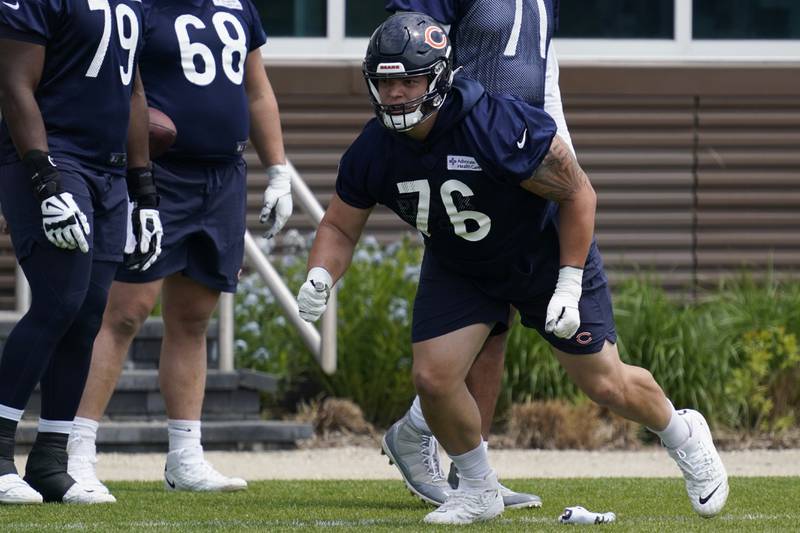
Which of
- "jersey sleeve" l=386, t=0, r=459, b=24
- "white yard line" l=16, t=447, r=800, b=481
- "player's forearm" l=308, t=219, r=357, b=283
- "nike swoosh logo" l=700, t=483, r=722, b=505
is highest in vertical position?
"jersey sleeve" l=386, t=0, r=459, b=24

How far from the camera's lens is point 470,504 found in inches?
194

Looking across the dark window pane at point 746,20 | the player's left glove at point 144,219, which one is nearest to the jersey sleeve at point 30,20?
the player's left glove at point 144,219

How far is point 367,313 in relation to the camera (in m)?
8.91

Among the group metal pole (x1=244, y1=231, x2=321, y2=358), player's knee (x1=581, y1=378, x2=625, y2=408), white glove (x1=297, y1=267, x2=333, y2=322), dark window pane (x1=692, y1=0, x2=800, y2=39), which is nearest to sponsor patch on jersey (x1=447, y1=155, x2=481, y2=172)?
white glove (x1=297, y1=267, x2=333, y2=322)

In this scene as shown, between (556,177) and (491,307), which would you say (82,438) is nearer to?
(491,307)

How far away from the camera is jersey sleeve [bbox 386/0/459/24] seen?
17.4ft

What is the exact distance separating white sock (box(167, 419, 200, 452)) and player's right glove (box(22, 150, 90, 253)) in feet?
4.28

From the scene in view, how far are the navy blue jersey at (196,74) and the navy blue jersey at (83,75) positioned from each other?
0.57m

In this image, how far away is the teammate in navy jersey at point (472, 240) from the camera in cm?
465

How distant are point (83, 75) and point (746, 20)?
6.17 metres

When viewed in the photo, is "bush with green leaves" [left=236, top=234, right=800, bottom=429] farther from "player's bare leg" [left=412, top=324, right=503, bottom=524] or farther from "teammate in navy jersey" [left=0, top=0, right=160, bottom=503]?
"player's bare leg" [left=412, top=324, right=503, bottom=524]

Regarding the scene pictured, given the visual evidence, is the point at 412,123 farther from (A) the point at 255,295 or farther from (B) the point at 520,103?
(A) the point at 255,295

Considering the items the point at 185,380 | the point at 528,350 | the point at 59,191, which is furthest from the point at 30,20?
the point at 528,350

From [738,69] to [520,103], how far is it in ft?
18.1
